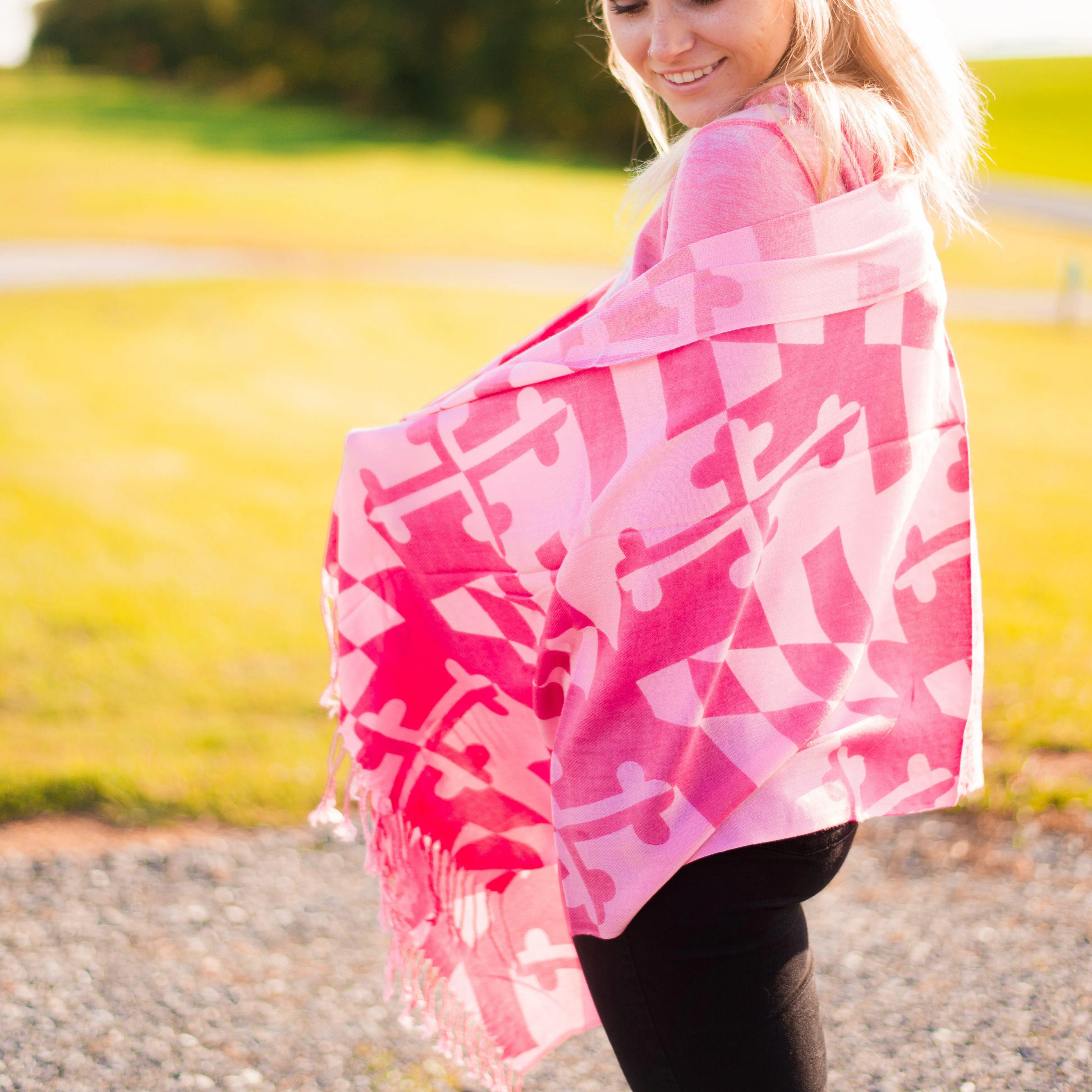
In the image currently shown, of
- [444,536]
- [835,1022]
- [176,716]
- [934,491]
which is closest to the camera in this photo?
[934,491]

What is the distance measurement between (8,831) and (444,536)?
7.41 ft

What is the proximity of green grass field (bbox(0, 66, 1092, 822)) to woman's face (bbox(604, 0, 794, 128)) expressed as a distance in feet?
1.22

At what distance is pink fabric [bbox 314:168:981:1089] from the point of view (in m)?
1.40

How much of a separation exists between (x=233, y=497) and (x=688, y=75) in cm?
562

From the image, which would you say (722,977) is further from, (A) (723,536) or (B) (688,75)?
(B) (688,75)

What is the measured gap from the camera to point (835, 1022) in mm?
2473

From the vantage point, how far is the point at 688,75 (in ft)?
4.92

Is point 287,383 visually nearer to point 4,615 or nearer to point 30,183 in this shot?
point 4,615

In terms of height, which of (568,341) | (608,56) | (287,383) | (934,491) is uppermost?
(608,56)

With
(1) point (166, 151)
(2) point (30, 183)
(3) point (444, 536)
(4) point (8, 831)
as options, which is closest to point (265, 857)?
(4) point (8, 831)

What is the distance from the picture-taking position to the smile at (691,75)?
148 cm

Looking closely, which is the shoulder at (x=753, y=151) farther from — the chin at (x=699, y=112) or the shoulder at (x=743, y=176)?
the chin at (x=699, y=112)

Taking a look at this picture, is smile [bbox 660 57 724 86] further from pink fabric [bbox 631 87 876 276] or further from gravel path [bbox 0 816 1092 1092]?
gravel path [bbox 0 816 1092 1092]

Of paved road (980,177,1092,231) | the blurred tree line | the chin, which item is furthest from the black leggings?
the blurred tree line
